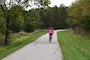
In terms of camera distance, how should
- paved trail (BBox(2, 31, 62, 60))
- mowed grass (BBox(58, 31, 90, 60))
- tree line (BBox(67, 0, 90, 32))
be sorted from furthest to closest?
tree line (BBox(67, 0, 90, 32))
mowed grass (BBox(58, 31, 90, 60))
paved trail (BBox(2, 31, 62, 60))

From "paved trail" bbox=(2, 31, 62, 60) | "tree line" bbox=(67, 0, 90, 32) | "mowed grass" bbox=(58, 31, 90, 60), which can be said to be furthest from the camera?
"tree line" bbox=(67, 0, 90, 32)

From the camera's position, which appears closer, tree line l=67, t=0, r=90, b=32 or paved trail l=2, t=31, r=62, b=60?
paved trail l=2, t=31, r=62, b=60

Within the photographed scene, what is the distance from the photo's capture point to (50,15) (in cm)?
12950

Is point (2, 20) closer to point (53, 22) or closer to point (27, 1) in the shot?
point (27, 1)

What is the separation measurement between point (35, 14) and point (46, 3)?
6.30ft

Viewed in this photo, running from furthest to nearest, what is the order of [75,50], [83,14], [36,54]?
[83,14] → [75,50] → [36,54]

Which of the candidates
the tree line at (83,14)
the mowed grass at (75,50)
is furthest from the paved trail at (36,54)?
the tree line at (83,14)

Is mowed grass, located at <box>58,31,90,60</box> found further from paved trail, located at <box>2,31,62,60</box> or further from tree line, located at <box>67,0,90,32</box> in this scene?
tree line, located at <box>67,0,90,32</box>

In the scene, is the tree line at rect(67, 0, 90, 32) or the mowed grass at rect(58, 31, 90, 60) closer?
the mowed grass at rect(58, 31, 90, 60)

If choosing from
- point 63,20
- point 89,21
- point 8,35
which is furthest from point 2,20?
point 63,20

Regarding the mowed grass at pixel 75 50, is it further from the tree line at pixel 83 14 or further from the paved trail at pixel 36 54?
the tree line at pixel 83 14

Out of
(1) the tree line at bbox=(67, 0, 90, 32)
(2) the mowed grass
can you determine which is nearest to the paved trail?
(2) the mowed grass

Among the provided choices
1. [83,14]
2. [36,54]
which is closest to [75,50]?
[36,54]

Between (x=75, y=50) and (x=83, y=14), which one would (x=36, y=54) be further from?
(x=83, y=14)
